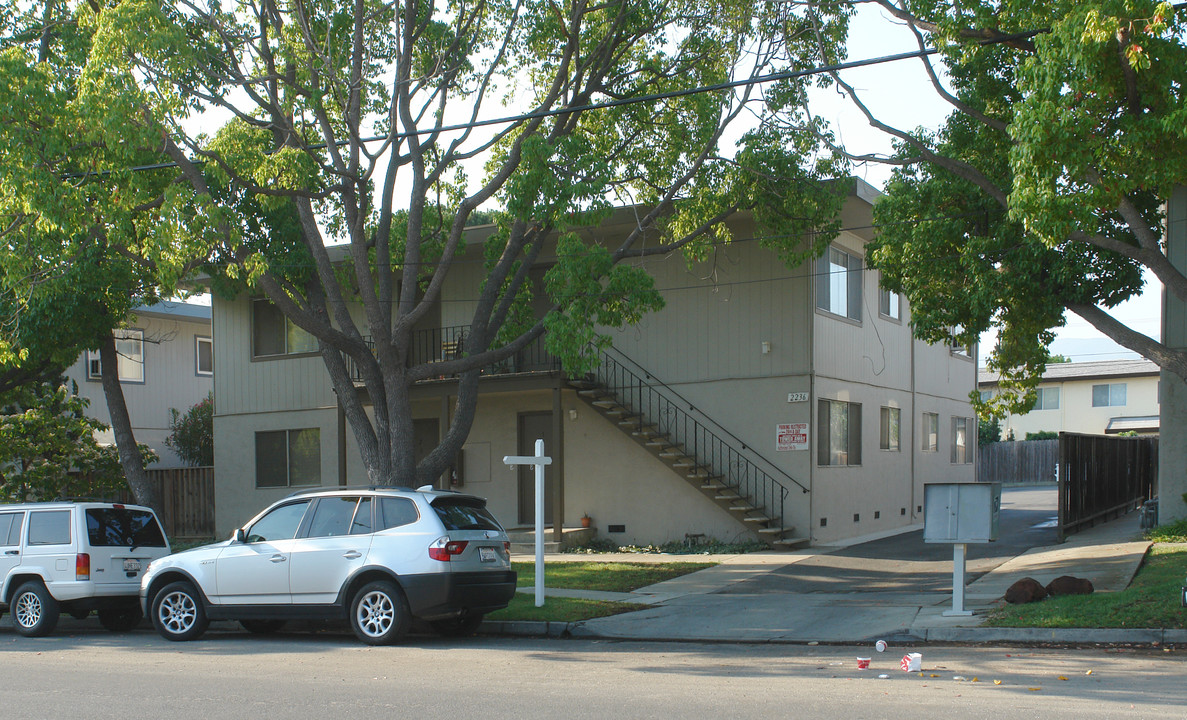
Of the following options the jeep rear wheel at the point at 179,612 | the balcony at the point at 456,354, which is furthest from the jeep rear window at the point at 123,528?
the balcony at the point at 456,354

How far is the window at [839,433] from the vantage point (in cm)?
1938

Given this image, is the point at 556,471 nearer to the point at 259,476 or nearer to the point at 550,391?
the point at 550,391

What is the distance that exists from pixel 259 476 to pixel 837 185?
15748 millimetres

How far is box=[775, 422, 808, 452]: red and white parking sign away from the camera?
18.6m

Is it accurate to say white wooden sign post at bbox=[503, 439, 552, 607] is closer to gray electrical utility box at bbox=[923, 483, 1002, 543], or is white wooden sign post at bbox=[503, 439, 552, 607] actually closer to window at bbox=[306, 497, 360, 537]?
window at bbox=[306, 497, 360, 537]

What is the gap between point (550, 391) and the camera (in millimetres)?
20969

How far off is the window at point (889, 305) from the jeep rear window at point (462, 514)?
1372 cm

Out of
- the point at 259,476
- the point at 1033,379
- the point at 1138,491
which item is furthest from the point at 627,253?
the point at 1138,491

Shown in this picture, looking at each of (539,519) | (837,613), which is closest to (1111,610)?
(837,613)

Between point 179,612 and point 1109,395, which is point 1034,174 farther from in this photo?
point 1109,395

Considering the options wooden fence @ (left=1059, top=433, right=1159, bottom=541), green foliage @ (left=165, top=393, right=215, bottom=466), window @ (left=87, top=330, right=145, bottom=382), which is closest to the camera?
wooden fence @ (left=1059, top=433, right=1159, bottom=541)

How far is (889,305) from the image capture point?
76.7 ft

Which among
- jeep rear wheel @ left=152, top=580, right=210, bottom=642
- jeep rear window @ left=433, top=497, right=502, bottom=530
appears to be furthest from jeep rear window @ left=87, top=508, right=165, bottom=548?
jeep rear window @ left=433, top=497, right=502, bottom=530

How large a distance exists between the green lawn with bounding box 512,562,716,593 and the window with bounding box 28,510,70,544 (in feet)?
19.0
